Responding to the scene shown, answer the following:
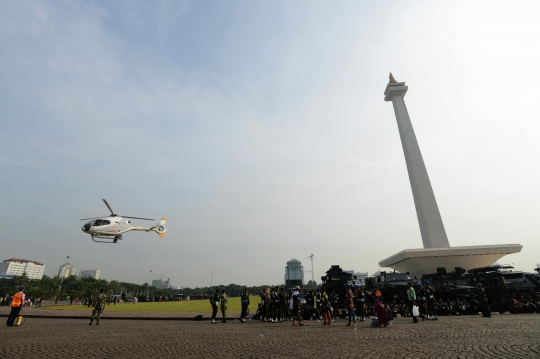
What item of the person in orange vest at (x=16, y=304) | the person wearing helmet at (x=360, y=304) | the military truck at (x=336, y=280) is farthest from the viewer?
the military truck at (x=336, y=280)

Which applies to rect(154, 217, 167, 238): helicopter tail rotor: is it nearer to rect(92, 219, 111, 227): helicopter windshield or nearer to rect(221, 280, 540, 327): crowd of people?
rect(92, 219, 111, 227): helicopter windshield

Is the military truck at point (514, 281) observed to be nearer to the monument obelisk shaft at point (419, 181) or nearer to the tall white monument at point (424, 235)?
the tall white monument at point (424, 235)

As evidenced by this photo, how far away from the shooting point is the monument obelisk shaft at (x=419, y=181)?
136 feet

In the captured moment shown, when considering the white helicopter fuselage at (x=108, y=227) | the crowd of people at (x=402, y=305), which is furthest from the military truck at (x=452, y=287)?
the white helicopter fuselage at (x=108, y=227)

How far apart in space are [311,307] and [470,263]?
33.1 m

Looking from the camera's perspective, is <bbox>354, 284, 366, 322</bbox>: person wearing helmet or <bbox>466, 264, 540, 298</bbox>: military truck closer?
<bbox>354, 284, 366, 322</bbox>: person wearing helmet

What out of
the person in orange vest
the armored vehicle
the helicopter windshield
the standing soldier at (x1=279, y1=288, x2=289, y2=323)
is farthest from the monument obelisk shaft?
the person in orange vest

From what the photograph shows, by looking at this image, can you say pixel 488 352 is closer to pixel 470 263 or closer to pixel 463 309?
pixel 463 309

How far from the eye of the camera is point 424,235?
4259 cm

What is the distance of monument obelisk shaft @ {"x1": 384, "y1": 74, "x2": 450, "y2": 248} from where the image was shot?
41.4 m

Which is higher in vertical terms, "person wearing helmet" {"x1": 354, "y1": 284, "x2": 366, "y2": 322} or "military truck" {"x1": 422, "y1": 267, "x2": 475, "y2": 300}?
"military truck" {"x1": 422, "y1": 267, "x2": 475, "y2": 300}

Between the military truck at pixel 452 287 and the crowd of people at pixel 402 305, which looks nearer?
the crowd of people at pixel 402 305

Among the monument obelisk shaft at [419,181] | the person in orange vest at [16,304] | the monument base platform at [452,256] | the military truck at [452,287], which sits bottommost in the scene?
the person in orange vest at [16,304]

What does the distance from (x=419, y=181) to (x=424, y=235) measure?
798 centimetres
